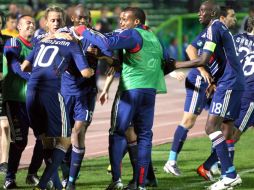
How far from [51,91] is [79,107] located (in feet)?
3.64

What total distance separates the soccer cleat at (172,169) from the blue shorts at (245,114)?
105cm

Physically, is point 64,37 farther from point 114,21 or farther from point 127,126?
point 114,21

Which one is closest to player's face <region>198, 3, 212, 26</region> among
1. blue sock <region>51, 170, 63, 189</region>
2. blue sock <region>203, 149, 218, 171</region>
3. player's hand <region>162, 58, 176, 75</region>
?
player's hand <region>162, 58, 176, 75</region>

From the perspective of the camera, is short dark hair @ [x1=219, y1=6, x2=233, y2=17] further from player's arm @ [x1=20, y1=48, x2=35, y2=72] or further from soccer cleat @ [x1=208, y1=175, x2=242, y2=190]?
player's arm @ [x1=20, y1=48, x2=35, y2=72]

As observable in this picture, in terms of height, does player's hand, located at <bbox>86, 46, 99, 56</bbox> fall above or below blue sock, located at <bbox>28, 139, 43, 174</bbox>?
above

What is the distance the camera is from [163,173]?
12875 millimetres

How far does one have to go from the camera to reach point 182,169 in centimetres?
1314

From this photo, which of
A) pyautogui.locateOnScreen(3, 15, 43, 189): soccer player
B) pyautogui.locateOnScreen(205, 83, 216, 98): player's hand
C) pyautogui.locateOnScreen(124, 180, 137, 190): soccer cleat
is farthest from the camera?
pyautogui.locateOnScreen(205, 83, 216, 98): player's hand

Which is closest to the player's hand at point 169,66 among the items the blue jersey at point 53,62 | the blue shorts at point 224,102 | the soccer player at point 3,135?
the blue shorts at point 224,102

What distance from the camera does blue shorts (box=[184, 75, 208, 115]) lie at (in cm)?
1315

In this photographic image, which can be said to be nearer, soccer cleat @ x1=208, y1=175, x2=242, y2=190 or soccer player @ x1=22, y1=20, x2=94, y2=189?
soccer player @ x1=22, y1=20, x2=94, y2=189

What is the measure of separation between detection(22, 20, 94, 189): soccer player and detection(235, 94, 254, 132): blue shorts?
3.01 m

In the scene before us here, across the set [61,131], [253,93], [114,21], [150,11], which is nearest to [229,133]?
[253,93]

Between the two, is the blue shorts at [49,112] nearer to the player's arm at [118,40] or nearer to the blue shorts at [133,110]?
the blue shorts at [133,110]
